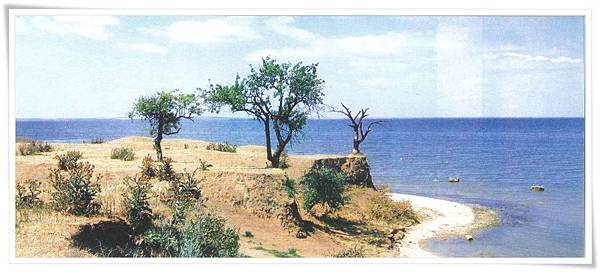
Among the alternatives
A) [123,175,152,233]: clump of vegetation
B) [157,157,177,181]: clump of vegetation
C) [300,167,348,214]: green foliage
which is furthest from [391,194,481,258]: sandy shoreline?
[123,175,152,233]: clump of vegetation

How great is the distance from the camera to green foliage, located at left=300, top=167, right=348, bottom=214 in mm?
8094

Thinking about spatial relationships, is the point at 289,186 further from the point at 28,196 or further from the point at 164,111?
the point at 28,196

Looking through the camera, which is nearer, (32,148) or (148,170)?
(32,148)

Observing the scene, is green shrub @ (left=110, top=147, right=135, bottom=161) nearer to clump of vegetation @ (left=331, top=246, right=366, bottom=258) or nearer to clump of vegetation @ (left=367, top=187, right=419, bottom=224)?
clump of vegetation @ (left=331, top=246, right=366, bottom=258)

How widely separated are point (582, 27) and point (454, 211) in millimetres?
2971

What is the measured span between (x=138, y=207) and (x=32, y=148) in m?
1.53

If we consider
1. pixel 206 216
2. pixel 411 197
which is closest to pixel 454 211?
pixel 411 197

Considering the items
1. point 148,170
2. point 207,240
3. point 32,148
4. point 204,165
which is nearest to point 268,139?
point 204,165

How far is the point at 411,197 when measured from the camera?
8.22 m

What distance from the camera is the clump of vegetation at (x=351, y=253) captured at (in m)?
7.05

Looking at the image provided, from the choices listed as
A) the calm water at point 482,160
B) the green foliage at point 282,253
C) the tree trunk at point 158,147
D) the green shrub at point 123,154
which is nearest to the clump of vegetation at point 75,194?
the green shrub at point 123,154

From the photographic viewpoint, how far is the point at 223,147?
8.17 metres
